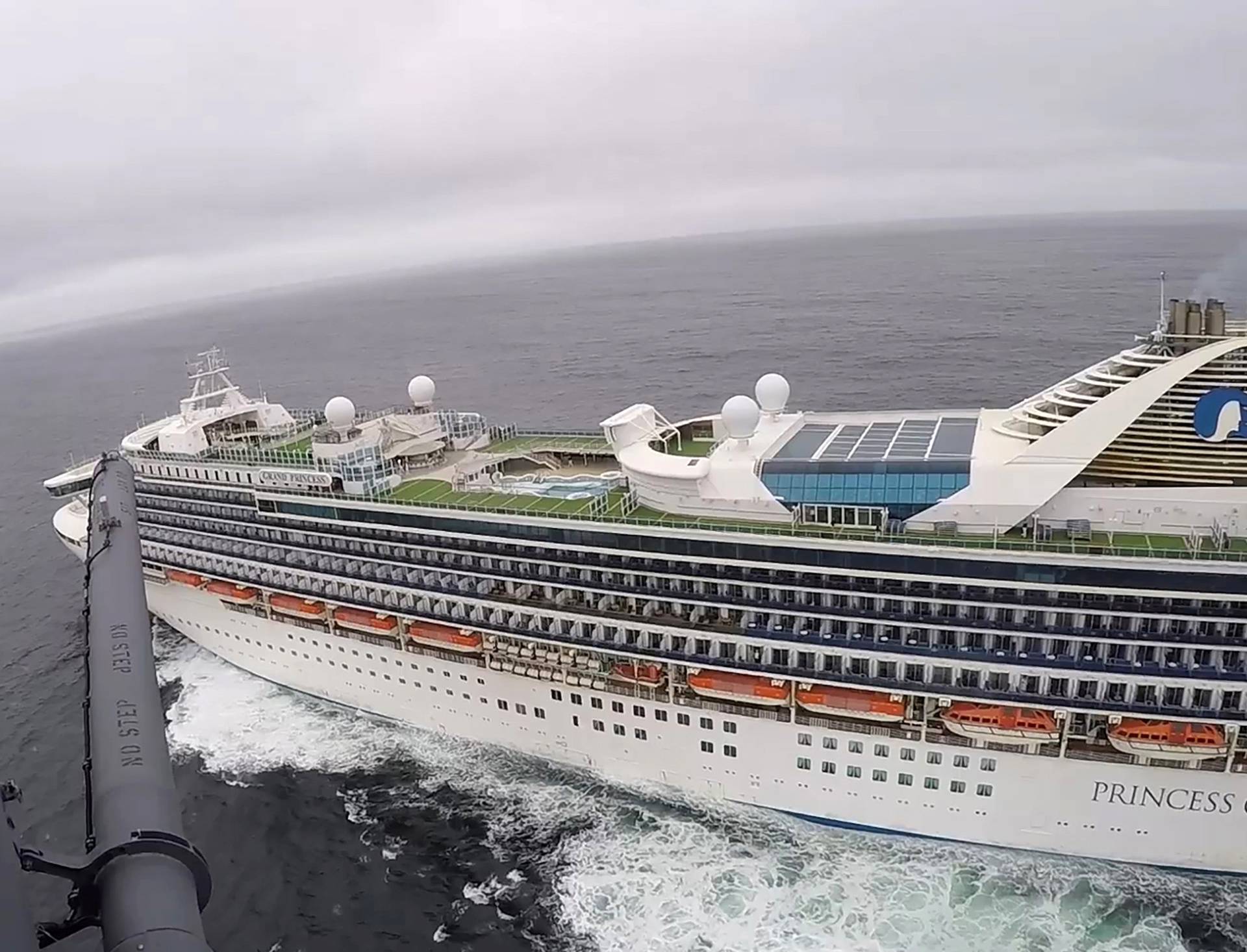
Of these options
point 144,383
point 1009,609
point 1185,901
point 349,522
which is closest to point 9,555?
point 349,522

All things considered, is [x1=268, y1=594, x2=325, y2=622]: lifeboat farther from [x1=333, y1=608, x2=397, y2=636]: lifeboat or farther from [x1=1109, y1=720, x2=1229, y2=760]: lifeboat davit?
[x1=1109, y1=720, x2=1229, y2=760]: lifeboat davit

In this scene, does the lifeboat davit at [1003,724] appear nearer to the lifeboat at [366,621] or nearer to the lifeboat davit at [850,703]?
the lifeboat davit at [850,703]

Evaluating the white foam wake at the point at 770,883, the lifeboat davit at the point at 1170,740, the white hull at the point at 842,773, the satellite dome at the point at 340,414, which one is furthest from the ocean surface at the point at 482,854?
the satellite dome at the point at 340,414

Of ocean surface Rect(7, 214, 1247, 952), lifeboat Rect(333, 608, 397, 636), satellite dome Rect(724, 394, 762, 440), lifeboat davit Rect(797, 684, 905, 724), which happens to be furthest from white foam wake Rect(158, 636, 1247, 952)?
satellite dome Rect(724, 394, 762, 440)

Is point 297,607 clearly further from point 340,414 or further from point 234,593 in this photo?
point 340,414

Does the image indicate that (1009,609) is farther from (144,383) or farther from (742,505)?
(144,383)
